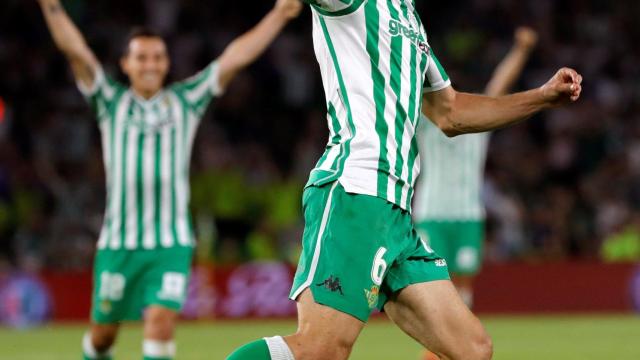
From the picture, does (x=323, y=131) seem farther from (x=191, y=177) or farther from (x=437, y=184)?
(x=437, y=184)

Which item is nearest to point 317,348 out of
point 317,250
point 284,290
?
point 317,250

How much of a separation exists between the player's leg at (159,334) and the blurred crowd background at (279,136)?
8.48 m

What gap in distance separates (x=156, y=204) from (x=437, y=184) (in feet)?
13.0

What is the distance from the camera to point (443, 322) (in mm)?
4965

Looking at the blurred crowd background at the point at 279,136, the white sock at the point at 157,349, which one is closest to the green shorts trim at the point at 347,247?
the white sock at the point at 157,349

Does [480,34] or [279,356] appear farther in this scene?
[480,34]

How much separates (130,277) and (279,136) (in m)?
10.2

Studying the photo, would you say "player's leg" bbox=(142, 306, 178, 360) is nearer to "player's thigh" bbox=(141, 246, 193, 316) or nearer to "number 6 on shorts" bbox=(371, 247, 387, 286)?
"player's thigh" bbox=(141, 246, 193, 316)

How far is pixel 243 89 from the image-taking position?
1811cm

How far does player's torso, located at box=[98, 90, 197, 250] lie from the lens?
754 cm

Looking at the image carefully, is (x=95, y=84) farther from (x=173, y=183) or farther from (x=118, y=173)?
(x=173, y=183)

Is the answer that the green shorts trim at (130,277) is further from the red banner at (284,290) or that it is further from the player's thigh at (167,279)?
the red banner at (284,290)

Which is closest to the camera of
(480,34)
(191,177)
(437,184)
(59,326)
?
(437,184)

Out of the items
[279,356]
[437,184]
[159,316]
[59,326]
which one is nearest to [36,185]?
[59,326]
